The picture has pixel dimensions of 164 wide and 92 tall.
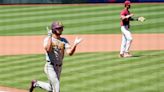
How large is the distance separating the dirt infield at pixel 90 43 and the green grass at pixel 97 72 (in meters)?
1.42

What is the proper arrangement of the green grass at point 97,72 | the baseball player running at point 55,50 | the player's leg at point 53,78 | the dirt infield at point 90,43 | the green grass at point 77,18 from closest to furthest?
the baseball player running at point 55,50, the player's leg at point 53,78, the green grass at point 97,72, the dirt infield at point 90,43, the green grass at point 77,18

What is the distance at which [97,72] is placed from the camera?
13.5m

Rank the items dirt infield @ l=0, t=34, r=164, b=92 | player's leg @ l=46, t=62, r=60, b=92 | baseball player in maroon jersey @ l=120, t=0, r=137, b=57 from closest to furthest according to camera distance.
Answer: player's leg @ l=46, t=62, r=60, b=92, baseball player in maroon jersey @ l=120, t=0, r=137, b=57, dirt infield @ l=0, t=34, r=164, b=92

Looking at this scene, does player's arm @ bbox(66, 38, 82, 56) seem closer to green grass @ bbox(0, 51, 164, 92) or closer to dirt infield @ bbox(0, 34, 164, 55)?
green grass @ bbox(0, 51, 164, 92)

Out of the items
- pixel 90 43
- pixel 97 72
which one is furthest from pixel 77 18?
pixel 97 72

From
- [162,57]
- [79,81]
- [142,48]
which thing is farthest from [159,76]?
[142,48]

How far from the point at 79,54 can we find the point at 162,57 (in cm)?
320

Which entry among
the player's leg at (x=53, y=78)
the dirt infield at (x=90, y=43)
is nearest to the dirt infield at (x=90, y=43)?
the dirt infield at (x=90, y=43)

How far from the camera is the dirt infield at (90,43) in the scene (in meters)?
18.7

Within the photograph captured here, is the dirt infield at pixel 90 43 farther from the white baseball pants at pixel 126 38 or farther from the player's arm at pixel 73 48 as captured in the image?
the player's arm at pixel 73 48

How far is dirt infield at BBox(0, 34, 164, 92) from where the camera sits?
61.3ft

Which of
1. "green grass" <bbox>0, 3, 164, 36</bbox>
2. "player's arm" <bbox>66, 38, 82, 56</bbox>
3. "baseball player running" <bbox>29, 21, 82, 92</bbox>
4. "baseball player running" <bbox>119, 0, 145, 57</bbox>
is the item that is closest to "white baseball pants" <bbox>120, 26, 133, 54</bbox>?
"baseball player running" <bbox>119, 0, 145, 57</bbox>

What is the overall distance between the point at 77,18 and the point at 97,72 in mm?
16264

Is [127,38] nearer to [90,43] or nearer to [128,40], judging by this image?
[128,40]
